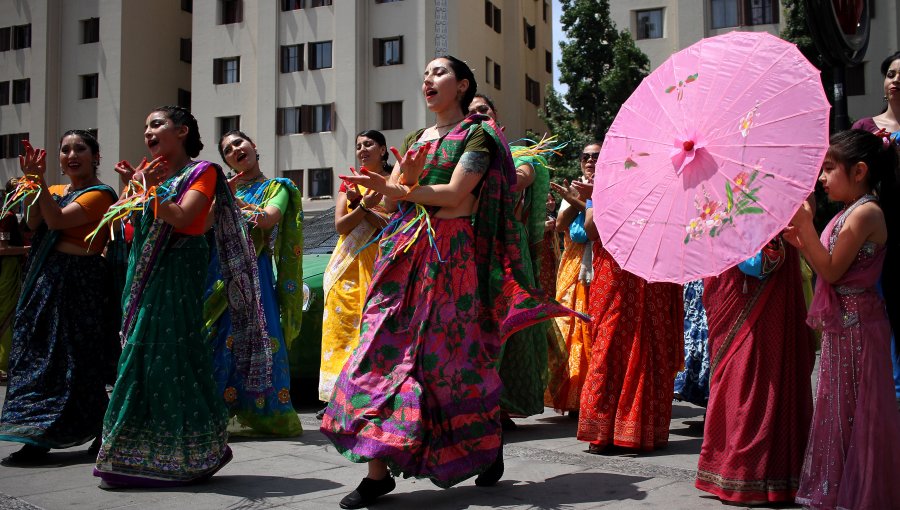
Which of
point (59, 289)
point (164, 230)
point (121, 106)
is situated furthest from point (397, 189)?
point (121, 106)

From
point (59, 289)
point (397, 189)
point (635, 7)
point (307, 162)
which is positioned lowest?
point (59, 289)

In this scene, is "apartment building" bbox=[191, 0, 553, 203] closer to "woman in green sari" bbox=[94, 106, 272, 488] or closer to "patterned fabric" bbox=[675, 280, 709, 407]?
"patterned fabric" bbox=[675, 280, 709, 407]

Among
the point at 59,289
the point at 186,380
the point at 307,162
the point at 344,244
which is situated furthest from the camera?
the point at 307,162

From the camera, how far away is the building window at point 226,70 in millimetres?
34438

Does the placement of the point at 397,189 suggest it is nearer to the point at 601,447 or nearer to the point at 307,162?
the point at 601,447

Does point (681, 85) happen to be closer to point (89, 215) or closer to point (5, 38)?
point (89, 215)

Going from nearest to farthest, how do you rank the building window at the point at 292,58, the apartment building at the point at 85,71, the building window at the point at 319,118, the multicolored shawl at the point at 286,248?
the multicolored shawl at the point at 286,248 < the building window at the point at 319,118 < the building window at the point at 292,58 < the apartment building at the point at 85,71

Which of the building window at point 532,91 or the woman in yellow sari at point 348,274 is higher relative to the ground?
the building window at point 532,91

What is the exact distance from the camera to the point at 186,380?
176 inches

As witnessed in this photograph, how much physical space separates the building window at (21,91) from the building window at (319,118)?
40.7 feet

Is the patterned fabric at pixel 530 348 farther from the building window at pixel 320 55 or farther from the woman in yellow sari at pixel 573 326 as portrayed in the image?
the building window at pixel 320 55

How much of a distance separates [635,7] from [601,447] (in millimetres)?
27636

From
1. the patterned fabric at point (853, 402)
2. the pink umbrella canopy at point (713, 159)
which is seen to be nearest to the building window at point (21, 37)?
the pink umbrella canopy at point (713, 159)

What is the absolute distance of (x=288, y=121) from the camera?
33.3m
